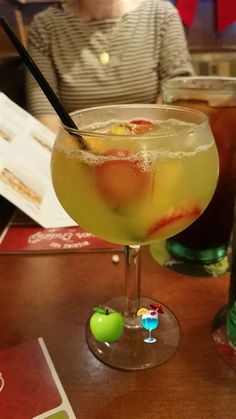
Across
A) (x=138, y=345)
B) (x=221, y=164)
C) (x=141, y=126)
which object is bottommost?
(x=138, y=345)

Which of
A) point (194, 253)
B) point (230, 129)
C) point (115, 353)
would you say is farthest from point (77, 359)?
point (230, 129)

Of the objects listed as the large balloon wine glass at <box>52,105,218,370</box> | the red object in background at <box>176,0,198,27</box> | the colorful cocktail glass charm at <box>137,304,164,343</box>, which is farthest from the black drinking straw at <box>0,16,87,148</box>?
the red object in background at <box>176,0,198,27</box>

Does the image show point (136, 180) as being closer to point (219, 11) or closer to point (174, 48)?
point (174, 48)

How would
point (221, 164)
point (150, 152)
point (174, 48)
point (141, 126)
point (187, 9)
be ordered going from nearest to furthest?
1. point (150, 152)
2. point (141, 126)
3. point (221, 164)
4. point (174, 48)
5. point (187, 9)

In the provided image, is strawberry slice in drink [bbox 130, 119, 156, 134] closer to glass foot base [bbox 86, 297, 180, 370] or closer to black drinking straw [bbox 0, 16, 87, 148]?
black drinking straw [bbox 0, 16, 87, 148]

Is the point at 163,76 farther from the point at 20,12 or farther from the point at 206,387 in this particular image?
the point at 206,387

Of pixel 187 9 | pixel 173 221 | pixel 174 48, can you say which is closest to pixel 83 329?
pixel 173 221

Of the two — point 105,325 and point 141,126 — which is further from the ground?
point 141,126
